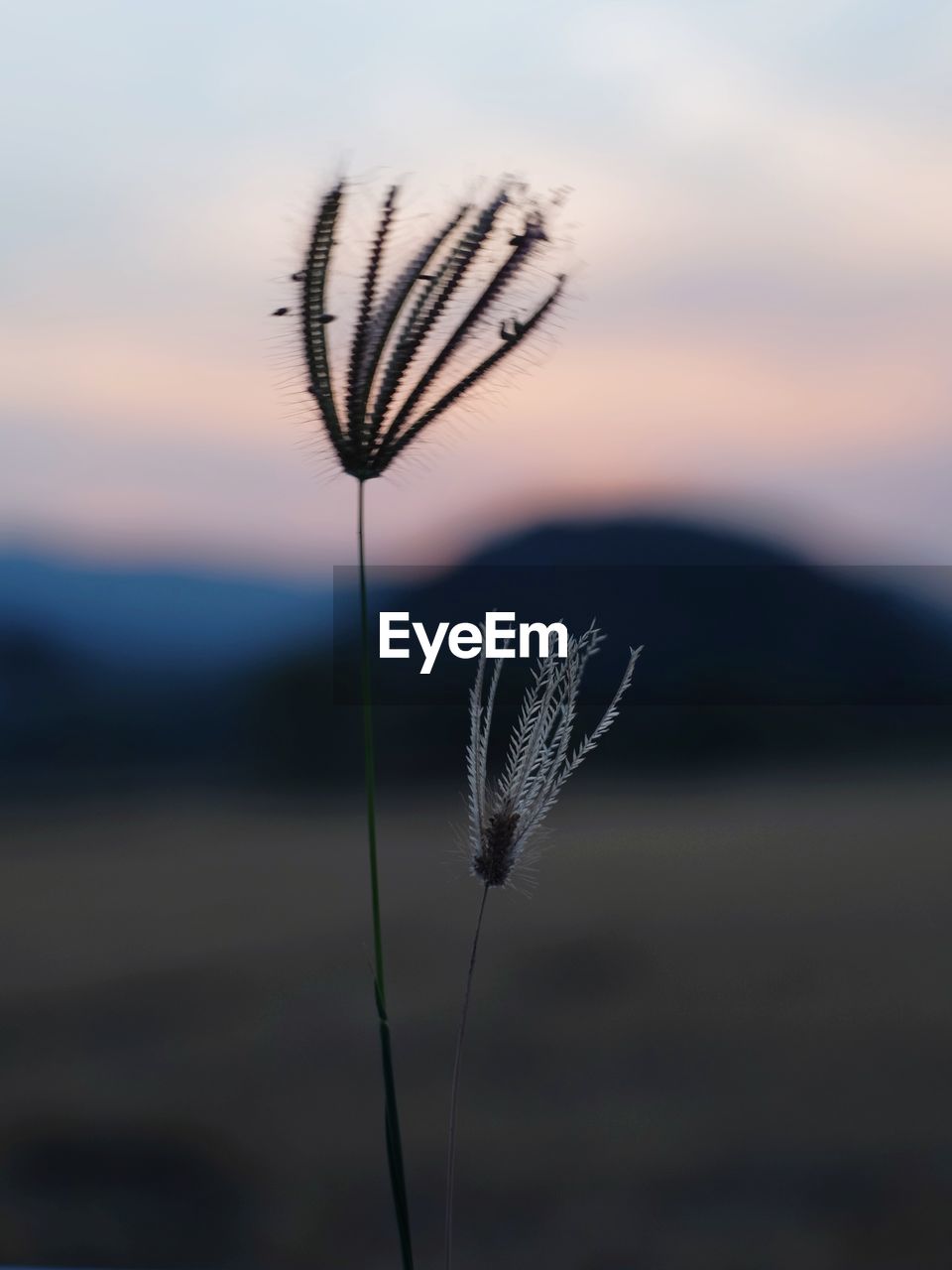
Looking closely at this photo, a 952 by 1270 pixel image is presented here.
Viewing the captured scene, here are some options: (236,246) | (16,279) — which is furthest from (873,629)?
(16,279)

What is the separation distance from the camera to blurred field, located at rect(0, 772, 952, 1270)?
1254 mm

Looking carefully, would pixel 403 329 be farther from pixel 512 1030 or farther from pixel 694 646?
pixel 512 1030

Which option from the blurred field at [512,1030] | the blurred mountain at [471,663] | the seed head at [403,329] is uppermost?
the seed head at [403,329]

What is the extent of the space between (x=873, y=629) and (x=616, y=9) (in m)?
0.74

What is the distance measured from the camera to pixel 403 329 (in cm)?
89

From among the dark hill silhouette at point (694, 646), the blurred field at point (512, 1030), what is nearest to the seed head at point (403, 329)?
the dark hill silhouette at point (694, 646)

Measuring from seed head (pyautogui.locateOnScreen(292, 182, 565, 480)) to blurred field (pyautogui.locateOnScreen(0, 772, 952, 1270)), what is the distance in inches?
21.2

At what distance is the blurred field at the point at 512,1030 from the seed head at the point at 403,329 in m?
0.54

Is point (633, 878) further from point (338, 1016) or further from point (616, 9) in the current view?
point (616, 9)

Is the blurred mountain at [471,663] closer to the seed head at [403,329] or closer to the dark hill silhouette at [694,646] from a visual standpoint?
the dark hill silhouette at [694,646]

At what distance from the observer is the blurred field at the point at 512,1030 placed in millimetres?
1254

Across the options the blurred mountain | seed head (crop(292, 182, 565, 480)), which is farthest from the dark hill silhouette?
seed head (crop(292, 182, 565, 480))

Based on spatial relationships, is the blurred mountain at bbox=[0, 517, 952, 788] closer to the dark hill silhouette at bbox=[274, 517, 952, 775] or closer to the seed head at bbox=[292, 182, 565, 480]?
the dark hill silhouette at bbox=[274, 517, 952, 775]

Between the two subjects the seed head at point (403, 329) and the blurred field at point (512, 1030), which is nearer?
the seed head at point (403, 329)
